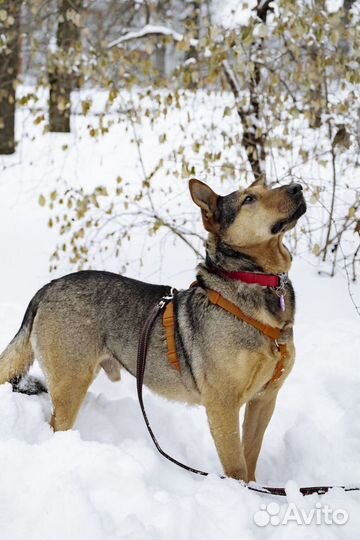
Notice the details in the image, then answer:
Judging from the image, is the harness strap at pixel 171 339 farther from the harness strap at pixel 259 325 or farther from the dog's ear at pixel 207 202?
the dog's ear at pixel 207 202

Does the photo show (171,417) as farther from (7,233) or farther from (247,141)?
(7,233)

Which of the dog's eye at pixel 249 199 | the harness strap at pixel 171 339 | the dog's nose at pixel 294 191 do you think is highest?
the dog's nose at pixel 294 191

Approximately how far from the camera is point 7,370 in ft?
12.7

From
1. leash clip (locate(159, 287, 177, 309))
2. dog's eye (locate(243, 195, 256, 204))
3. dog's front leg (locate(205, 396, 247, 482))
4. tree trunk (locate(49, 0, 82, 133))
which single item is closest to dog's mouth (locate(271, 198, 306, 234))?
dog's eye (locate(243, 195, 256, 204))

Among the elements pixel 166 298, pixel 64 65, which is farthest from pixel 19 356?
pixel 64 65

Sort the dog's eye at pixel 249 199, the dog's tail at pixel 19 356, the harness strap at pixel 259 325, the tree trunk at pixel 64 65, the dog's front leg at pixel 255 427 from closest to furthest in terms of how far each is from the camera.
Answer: the harness strap at pixel 259 325, the dog's eye at pixel 249 199, the dog's front leg at pixel 255 427, the dog's tail at pixel 19 356, the tree trunk at pixel 64 65

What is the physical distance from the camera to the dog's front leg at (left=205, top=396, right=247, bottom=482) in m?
3.27

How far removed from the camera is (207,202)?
11.6 ft

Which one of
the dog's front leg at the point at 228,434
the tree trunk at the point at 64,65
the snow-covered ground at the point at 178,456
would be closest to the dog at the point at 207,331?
Answer: the dog's front leg at the point at 228,434

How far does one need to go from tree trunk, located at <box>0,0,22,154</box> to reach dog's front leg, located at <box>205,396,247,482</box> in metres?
4.76

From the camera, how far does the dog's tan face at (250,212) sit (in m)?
3.34

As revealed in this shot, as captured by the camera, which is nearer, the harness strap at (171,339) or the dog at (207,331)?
the dog at (207,331)

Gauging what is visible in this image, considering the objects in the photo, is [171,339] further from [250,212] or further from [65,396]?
[250,212]

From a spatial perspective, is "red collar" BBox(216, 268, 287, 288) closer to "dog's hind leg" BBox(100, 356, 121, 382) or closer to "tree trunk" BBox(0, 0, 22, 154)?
"dog's hind leg" BBox(100, 356, 121, 382)
